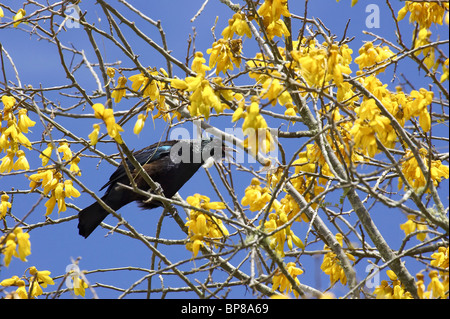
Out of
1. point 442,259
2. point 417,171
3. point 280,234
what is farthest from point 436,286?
point 280,234

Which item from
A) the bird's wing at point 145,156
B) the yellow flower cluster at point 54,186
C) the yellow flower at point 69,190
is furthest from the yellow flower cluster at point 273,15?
the bird's wing at point 145,156

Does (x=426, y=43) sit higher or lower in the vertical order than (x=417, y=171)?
higher

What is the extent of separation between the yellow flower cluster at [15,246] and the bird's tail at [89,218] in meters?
2.27

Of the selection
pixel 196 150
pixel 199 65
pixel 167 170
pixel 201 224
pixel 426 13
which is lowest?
pixel 201 224

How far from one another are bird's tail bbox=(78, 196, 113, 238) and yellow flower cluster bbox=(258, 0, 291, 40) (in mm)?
2547

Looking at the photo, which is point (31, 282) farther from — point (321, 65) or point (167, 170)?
point (167, 170)

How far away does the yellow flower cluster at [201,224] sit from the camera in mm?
2883

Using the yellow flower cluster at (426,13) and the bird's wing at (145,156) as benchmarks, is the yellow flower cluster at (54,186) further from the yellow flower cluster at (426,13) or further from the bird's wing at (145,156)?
the yellow flower cluster at (426,13)

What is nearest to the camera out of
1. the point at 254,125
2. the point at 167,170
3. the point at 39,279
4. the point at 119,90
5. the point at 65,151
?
the point at 254,125

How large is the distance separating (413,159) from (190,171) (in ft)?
9.64

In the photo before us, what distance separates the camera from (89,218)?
4.96 meters

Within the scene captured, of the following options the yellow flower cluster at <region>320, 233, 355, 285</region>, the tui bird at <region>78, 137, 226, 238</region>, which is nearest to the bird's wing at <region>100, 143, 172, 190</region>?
the tui bird at <region>78, 137, 226, 238</region>

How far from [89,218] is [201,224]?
2377 mm

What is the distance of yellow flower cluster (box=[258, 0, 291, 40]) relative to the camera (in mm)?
2982
